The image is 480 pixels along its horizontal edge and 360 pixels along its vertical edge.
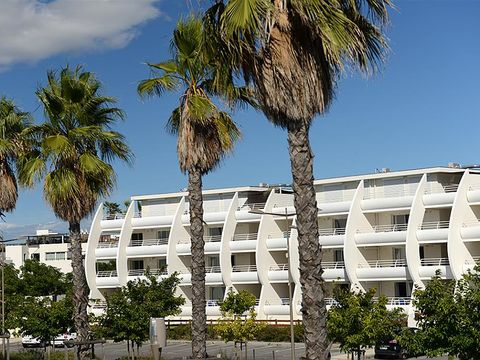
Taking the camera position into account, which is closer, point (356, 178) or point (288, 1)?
point (288, 1)

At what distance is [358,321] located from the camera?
3181 cm

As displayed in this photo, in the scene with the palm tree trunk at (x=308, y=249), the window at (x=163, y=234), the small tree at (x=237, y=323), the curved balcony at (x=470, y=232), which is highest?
the window at (x=163, y=234)

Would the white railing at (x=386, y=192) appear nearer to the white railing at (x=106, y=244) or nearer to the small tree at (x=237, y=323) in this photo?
the small tree at (x=237, y=323)

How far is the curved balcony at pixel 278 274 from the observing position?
222 feet

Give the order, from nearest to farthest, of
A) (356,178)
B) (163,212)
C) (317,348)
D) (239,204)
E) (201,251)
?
(317,348) → (201,251) → (356,178) → (239,204) → (163,212)

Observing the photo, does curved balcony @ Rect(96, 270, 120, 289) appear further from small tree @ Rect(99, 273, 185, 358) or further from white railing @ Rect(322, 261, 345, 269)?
small tree @ Rect(99, 273, 185, 358)

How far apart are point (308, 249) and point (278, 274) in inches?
2039

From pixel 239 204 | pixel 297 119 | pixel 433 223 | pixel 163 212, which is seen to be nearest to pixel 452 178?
pixel 433 223

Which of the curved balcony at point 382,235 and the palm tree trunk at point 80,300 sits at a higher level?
the curved balcony at point 382,235

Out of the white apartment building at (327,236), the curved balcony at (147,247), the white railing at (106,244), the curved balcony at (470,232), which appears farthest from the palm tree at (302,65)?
the white railing at (106,244)

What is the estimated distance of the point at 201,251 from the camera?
2698cm

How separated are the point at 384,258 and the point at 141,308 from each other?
31733 millimetres

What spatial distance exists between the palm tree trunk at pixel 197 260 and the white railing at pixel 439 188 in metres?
38.5

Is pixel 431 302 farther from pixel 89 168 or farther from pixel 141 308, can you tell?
pixel 141 308
